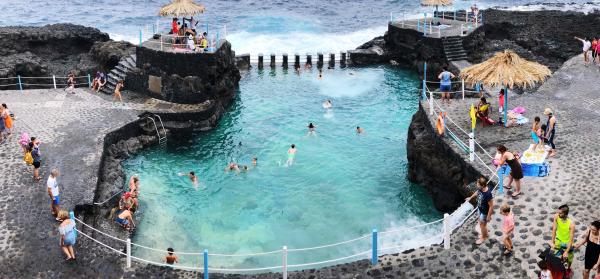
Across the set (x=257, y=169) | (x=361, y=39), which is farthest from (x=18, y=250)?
(x=361, y=39)

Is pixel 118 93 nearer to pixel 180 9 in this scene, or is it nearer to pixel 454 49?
pixel 180 9

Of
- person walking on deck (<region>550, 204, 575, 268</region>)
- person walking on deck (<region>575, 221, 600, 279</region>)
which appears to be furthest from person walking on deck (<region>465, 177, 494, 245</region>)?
person walking on deck (<region>575, 221, 600, 279</region>)

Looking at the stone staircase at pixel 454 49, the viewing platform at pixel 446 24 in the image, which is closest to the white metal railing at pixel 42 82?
the viewing platform at pixel 446 24

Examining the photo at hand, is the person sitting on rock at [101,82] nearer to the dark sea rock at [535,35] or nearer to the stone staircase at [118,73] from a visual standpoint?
the stone staircase at [118,73]

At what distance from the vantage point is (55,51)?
43.7m

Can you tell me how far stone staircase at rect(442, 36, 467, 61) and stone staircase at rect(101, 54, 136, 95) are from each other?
2080 centimetres

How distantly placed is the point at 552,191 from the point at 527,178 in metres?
1.00

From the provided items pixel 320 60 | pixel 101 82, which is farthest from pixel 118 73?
pixel 320 60

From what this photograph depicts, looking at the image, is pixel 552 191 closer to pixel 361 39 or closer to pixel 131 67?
pixel 131 67

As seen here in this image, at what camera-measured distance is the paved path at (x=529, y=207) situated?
16.7 m

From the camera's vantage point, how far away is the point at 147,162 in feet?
102

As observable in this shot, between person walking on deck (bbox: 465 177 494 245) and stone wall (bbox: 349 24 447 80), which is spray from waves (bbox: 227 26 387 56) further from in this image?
person walking on deck (bbox: 465 177 494 245)

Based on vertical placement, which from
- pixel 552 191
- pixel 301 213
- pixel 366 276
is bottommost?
pixel 301 213

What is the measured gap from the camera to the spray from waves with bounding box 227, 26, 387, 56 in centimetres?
5903
